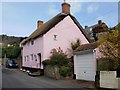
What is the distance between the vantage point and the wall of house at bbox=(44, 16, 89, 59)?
31.2 meters

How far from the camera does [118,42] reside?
17.8m

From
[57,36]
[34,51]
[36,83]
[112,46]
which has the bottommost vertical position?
[36,83]

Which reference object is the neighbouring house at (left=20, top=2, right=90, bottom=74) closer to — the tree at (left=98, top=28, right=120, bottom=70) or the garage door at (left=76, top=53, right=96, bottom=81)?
the garage door at (left=76, top=53, right=96, bottom=81)

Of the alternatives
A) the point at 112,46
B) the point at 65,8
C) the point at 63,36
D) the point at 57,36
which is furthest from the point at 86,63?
the point at 65,8

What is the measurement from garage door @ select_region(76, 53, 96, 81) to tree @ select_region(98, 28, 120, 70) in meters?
2.66

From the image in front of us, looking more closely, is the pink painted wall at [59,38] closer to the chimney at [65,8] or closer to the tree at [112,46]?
the chimney at [65,8]

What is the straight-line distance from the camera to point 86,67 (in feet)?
75.5

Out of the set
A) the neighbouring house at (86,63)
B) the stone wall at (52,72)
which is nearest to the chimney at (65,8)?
the stone wall at (52,72)

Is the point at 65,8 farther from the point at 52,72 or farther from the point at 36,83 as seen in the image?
the point at 36,83

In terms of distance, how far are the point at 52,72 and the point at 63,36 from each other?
760 cm

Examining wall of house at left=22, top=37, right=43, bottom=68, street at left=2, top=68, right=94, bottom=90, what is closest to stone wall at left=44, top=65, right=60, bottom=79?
street at left=2, top=68, right=94, bottom=90

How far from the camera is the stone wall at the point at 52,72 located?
25.4m

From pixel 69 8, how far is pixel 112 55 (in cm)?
1694

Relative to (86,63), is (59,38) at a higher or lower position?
higher
